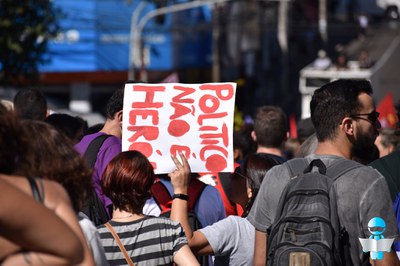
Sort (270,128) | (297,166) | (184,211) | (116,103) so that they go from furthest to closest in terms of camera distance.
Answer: (270,128), (116,103), (184,211), (297,166)

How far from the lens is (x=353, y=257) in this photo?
14.6 ft

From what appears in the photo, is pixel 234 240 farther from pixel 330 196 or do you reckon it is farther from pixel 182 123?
pixel 330 196

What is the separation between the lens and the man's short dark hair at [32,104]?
7055mm

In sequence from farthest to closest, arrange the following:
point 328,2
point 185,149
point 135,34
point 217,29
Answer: point 328,2 < point 217,29 < point 135,34 < point 185,149

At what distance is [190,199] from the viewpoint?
18.9 feet

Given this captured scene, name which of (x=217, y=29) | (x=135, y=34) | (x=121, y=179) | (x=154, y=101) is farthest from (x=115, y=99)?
(x=217, y=29)

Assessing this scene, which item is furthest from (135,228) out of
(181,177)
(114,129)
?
(114,129)

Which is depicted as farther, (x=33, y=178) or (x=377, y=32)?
(x=377, y=32)

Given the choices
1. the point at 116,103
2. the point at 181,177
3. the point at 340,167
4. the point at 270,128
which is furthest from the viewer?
the point at 270,128

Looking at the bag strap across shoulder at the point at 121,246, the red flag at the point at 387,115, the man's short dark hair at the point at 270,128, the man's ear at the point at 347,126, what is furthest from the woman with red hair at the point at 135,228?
the red flag at the point at 387,115

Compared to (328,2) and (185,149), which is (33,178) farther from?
(328,2)

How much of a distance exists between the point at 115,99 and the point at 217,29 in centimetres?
3675

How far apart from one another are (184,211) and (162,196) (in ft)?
2.07

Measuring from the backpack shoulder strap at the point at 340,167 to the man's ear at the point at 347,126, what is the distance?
18cm
